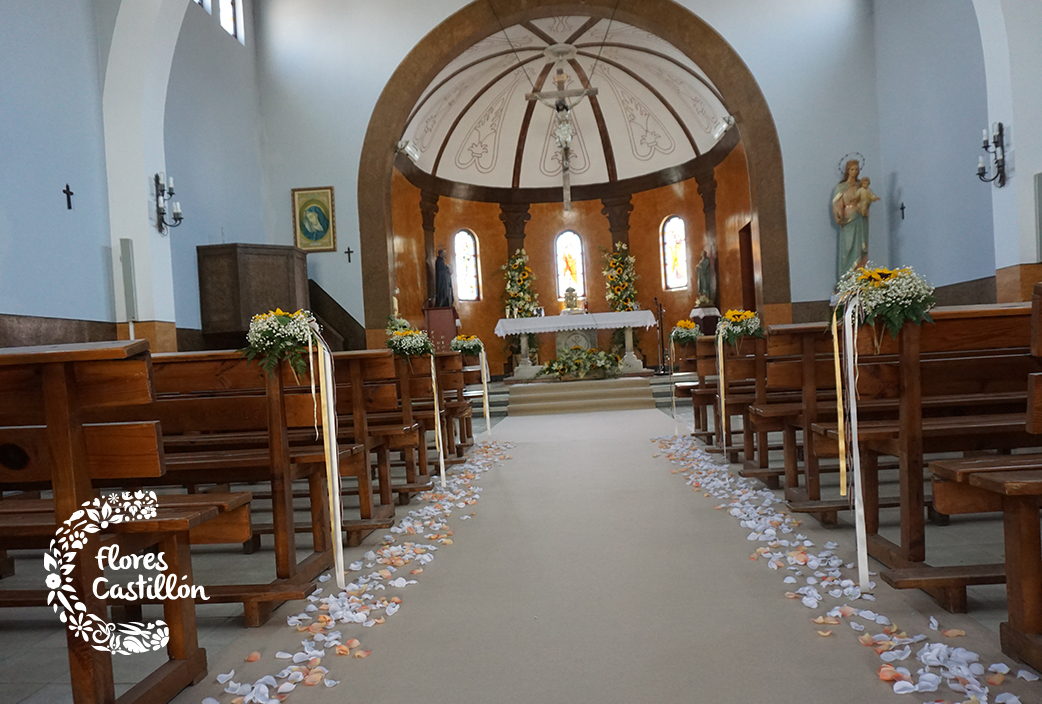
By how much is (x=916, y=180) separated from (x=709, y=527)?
7.11m

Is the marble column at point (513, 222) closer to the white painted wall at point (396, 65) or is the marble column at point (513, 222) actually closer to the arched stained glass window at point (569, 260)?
the arched stained glass window at point (569, 260)

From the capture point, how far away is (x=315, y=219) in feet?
32.8

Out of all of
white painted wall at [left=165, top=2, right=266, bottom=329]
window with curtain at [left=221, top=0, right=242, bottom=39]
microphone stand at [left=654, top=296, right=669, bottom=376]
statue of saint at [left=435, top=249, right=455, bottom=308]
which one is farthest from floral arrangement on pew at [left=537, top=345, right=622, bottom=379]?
window with curtain at [left=221, top=0, right=242, bottom=39]

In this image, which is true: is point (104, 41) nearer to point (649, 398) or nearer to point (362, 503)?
point (362, 503)

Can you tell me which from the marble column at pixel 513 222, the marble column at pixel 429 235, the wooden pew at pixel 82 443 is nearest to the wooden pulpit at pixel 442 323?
the marble column at pixel 429 235

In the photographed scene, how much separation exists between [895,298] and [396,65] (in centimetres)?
885

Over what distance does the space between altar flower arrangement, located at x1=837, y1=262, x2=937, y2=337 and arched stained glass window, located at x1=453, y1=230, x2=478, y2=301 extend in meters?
13.1

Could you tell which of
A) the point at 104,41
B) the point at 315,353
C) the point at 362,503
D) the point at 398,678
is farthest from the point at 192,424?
the point at 104,41

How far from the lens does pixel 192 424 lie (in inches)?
119

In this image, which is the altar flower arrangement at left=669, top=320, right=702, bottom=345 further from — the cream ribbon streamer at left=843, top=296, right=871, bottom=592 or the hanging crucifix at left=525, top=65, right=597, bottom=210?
the hanging crucifix at left=525, top=65, right=597, bottom=210

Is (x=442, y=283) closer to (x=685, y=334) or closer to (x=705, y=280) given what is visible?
(x=705, y=280)

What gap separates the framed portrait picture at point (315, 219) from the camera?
9.95 meters

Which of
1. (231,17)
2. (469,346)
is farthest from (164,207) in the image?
(231,17)

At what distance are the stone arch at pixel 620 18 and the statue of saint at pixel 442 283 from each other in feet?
13.9
